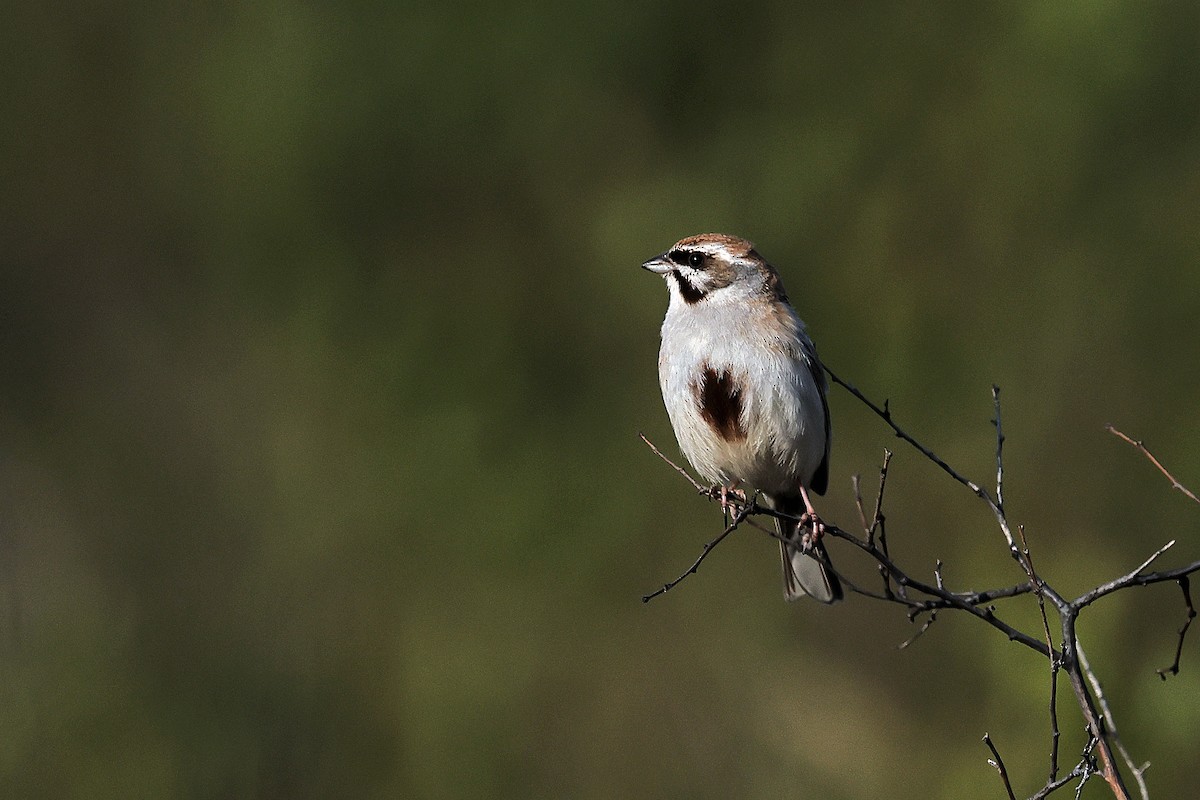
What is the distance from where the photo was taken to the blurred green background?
6348mm

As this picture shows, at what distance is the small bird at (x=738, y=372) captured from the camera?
4.60m

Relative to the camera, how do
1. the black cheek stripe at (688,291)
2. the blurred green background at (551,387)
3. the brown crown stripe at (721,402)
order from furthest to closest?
the blurred green background at (551,387)
the black cheek stripe at (688,291)
the brown crown stripe at (721,402)

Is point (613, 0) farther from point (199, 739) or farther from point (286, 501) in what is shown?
point (199, 739)

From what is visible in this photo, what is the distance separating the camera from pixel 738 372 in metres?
4.57

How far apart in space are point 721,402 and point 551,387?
10.4 ft

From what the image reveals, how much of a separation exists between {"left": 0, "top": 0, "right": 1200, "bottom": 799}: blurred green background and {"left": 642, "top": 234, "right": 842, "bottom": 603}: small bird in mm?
1407

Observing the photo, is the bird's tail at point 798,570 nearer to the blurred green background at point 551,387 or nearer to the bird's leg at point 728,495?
the bird's leg at point 728,495

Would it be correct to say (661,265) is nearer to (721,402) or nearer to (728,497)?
(721,402)

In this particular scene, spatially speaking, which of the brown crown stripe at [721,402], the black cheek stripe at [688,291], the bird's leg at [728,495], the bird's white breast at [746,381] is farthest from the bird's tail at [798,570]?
the black cheek stripe at [688,291]

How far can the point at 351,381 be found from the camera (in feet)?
26.5

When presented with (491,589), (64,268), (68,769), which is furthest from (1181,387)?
(64,268)

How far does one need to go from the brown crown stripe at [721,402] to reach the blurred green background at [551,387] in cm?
165

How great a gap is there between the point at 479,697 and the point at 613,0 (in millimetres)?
3935

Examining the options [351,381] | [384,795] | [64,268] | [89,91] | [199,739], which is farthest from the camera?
[89,91]
